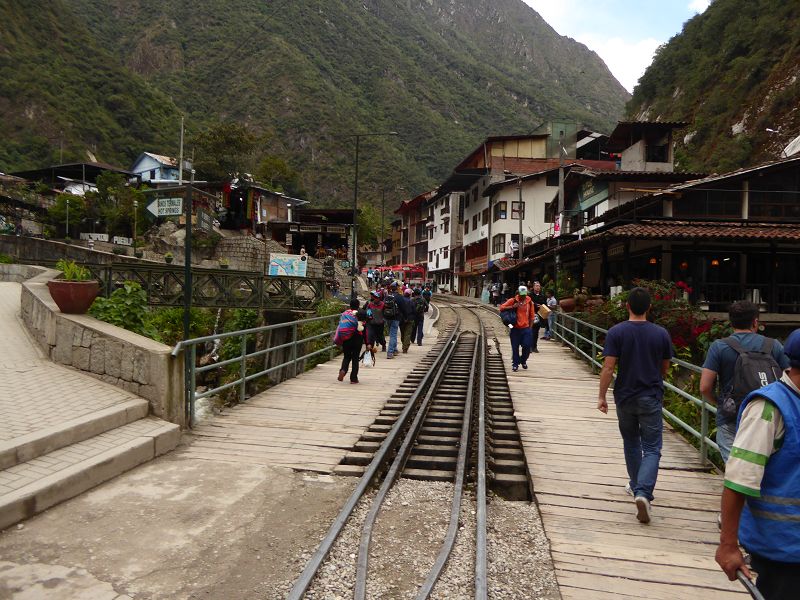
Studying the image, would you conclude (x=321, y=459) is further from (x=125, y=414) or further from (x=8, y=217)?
(x=8, y=217)

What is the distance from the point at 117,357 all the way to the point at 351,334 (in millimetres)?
4150

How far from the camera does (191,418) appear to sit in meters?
6.84

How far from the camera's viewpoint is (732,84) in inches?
2012

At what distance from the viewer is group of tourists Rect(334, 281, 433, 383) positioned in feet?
33.1

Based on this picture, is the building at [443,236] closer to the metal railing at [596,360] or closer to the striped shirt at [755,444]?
the metal railing at [596,360]

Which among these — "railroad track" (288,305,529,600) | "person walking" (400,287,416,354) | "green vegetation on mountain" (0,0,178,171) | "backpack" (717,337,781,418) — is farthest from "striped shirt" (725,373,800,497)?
"green vegetation on mountain" (0,0,178,171)

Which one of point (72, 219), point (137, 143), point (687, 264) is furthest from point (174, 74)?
point (687, 264)

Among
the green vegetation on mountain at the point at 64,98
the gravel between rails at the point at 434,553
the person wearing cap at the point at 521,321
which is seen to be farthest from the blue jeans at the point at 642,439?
the green vegetation on mountain at the point at 64,98

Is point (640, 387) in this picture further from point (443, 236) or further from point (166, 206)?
point (443, 236)

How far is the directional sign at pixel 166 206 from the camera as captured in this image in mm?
8484

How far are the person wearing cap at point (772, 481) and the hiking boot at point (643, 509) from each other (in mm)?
2415

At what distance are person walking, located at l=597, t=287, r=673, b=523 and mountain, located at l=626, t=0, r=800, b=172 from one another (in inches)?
1721

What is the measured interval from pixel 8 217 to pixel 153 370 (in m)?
51.4

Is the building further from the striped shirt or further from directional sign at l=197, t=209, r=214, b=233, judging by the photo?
the striped shirt
